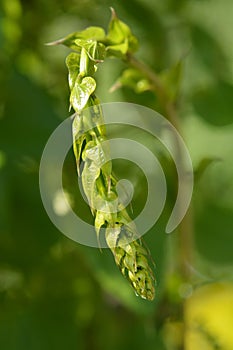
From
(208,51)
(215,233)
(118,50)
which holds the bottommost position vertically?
(215,233)

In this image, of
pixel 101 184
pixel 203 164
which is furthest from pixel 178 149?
pixel 101 184

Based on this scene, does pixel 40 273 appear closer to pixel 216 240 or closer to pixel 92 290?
pixel 92 290

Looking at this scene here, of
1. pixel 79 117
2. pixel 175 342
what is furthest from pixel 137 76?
pixel 175 342

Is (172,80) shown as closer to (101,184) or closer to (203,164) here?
(203,164)

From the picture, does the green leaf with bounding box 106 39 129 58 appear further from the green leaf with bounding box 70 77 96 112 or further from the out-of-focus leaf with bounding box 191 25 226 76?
the out-of-focus leaf with bounding box 191 25 226 76

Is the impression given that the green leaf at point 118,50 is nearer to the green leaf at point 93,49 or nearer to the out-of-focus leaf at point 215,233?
the green leaf at point 93,49

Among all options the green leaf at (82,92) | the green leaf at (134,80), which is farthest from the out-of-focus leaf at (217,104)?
the green leaf at (82,92)

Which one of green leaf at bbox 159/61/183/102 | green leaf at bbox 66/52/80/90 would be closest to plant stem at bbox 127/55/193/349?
green leaf at bbox 159/61/183/102
